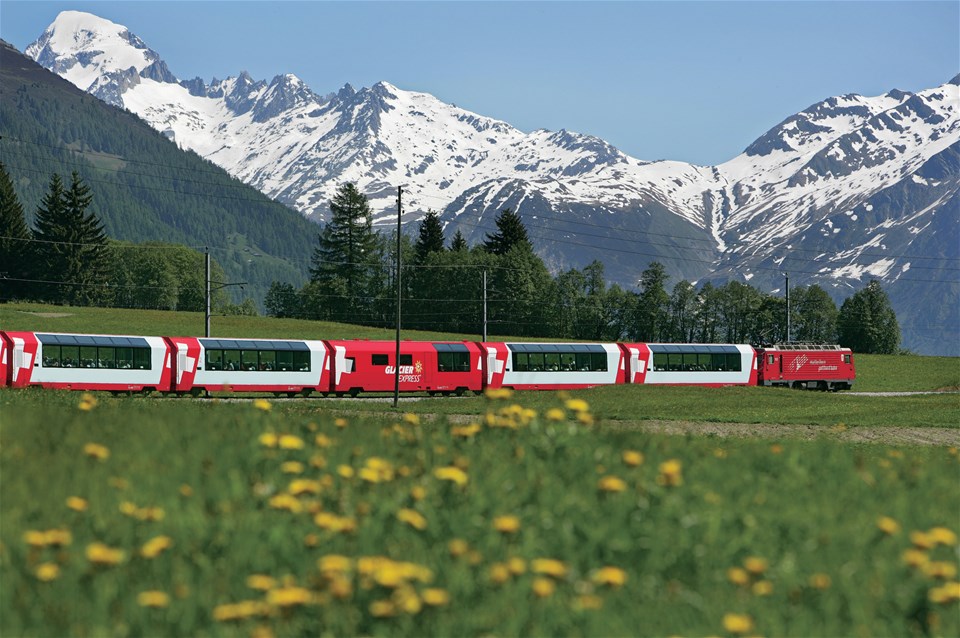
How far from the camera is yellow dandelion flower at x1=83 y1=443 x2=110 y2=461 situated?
32.8 feet

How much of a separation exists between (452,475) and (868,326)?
172422mm

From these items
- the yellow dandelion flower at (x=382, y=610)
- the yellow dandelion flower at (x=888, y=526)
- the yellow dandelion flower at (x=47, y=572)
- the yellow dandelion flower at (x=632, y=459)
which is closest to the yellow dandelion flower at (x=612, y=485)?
the yellow dandelion flower at (x=632, y=459)

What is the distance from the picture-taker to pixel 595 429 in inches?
477

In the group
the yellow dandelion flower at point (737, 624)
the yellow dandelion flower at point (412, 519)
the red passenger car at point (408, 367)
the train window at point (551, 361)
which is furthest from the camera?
the train window at point (551, 361)

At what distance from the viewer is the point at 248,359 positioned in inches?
2437

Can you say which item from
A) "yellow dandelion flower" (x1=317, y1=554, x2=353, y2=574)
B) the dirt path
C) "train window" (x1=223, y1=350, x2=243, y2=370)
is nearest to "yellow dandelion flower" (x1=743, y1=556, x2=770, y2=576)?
"yellow dandelion flower" (x1=317, y1=554, x2=353, y2=574)

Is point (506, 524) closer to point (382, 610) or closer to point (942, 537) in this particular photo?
point (382, 610)

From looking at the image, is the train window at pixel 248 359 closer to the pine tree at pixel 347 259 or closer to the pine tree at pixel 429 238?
the pine tree at pixel 347 259

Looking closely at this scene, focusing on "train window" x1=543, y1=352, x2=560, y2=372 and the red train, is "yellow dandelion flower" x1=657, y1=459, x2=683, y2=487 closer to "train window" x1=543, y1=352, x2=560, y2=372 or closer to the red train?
the red train

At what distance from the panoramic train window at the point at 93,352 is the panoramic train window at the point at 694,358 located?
116ft

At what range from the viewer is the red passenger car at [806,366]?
3273 inches

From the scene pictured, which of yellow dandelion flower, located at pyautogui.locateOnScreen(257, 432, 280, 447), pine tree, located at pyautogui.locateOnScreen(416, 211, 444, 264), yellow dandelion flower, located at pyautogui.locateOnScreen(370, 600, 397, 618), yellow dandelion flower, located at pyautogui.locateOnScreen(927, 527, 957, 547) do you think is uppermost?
pine tree, located at pyautogui.locateOnScreen(416, 211, 444, 264)

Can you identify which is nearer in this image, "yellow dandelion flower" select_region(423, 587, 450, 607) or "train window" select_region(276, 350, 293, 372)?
"yellow dandelion flower" select_region(423, 587, 450, 607)

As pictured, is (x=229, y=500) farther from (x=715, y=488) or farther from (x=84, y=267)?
(x=84, y=267)
